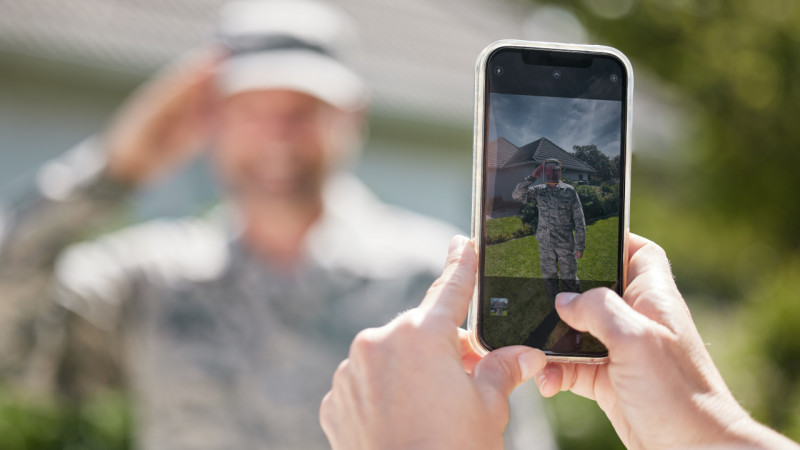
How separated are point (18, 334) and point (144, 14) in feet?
16.0

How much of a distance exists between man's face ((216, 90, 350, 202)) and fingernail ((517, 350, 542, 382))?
7.45 ft

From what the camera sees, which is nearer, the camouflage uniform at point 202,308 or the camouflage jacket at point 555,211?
the camouflage jacket at point 555,211

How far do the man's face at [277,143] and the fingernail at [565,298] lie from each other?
221cm

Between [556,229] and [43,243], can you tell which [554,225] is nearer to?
[556,229]

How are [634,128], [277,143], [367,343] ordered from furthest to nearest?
[634,128] → [277,143] → [367,343]

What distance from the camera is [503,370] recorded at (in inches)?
46.9

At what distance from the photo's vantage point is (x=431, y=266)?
343 cm

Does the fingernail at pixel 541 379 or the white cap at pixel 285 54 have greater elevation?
the white cap at pixel 285 54

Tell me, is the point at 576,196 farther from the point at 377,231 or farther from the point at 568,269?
the point at 377,231

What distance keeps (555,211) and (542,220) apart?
31 mm

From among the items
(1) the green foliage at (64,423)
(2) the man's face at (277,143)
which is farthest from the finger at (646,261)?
(1) the green foliage at (64,423)

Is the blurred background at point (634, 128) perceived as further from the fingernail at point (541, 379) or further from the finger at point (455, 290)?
the finger at point (455, 290)

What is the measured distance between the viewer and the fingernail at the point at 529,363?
4.02ft

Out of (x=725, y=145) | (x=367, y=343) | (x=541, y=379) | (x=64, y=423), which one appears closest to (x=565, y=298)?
(x=541, y=379)
